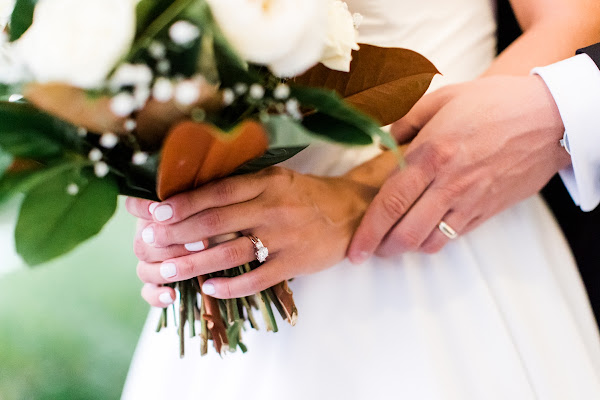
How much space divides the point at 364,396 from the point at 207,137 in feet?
1.58

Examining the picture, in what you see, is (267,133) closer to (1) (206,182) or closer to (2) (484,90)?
(1) (206,182)

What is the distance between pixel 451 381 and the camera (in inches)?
28.1

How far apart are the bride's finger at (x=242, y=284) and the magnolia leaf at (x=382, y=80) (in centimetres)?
25

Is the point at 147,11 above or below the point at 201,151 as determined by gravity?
above

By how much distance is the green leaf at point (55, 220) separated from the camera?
0.45 meters

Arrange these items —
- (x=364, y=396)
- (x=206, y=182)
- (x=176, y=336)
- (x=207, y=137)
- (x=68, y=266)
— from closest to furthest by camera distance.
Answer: (x=207, y=137) < (x=206, y=182) < (x=364, y=396) < (x=176, y=336) < (x=68, y=266)

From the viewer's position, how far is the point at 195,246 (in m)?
0.63

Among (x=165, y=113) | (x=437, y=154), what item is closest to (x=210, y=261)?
(x=165, y=113)

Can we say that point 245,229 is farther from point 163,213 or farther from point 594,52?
point 594,52

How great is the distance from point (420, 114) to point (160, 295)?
501 mm

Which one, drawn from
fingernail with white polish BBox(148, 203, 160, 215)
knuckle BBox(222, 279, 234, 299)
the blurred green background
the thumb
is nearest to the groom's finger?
the thumb

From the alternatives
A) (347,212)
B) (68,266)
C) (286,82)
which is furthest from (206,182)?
(68,266)

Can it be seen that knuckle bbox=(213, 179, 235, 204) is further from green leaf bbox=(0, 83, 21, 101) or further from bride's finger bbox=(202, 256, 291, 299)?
green leaf bbox=(0, 83, 21, 101)

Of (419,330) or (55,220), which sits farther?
(419,330)
